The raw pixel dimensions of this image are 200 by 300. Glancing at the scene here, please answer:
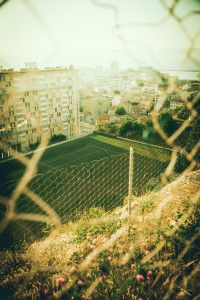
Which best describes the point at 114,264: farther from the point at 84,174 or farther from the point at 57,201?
the point at 84,174

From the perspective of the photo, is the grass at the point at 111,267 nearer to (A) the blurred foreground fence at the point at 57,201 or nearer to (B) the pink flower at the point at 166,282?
(B) the pink flower at the point at 166,282

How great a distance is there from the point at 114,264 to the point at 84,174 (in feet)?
28.3

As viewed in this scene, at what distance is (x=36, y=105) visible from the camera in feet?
47.4

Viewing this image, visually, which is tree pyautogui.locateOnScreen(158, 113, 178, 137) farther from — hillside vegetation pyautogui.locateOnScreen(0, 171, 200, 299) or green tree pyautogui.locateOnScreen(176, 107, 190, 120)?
hillside vegetation pyautogui.locateOnScreen(0, 171, 200, 299)

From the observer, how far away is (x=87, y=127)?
2138 centimetres

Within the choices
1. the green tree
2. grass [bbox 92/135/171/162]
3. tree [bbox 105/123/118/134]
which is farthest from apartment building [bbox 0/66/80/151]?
the green tree

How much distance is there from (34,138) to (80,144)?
370 cm

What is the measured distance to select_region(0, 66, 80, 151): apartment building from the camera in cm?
1265

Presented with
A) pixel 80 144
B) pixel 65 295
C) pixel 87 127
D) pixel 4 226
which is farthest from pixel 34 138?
pixel 65 295

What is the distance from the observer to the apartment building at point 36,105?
41.5 feet

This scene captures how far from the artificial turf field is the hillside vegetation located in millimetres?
2245

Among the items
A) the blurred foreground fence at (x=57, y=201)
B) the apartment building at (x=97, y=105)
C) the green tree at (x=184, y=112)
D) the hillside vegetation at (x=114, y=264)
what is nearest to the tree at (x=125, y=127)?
the blurred foreground fence at (x=57, y=201)

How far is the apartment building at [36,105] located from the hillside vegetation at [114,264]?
41.0ft

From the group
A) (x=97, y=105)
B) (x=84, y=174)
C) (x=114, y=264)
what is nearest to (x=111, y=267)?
(x=114, y=264)
